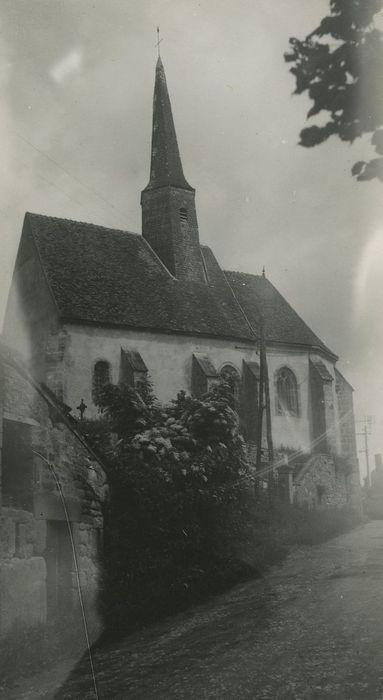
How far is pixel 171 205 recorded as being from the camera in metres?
32.6

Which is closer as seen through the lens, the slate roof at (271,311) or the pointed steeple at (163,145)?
the slate roof at (271,311)

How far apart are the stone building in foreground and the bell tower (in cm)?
1998

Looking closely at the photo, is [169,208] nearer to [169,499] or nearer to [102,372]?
[102,372]

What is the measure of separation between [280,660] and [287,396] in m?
23.7

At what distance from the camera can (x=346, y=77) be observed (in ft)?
12.1

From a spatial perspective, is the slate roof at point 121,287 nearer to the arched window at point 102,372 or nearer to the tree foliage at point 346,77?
the arched window at point 102,372

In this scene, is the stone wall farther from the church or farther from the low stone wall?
the low stone wall

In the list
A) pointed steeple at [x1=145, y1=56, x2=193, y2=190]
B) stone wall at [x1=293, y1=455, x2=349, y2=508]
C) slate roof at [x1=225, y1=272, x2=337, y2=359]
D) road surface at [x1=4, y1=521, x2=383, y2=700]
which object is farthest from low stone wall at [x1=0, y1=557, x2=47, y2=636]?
pointed steeple at [x1=145, y1=56, x2=193, y2=190]

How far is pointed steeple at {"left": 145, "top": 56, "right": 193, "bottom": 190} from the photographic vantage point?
33.3 meters

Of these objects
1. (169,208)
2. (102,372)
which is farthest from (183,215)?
(102,372)

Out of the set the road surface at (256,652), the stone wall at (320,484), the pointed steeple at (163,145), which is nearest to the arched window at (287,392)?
the stone wall at (320,484)

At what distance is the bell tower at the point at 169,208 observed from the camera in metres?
31.6

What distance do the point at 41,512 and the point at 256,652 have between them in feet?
12.0

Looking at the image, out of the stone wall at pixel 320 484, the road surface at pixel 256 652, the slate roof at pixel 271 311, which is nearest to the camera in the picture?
the road surface at pixel 256 652
